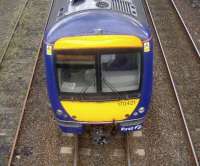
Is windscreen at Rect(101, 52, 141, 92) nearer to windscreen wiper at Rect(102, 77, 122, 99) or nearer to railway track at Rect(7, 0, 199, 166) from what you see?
windscreen wiper at Rect(102, 77, 122, 99)

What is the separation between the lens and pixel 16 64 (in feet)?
41.9

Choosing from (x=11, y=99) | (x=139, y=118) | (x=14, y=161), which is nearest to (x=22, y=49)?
(x=11, y=99)

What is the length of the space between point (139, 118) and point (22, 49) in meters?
6.12

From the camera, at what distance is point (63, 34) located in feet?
26.4

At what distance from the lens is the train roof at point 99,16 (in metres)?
8.10

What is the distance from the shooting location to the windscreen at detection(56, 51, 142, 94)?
26.2 ft

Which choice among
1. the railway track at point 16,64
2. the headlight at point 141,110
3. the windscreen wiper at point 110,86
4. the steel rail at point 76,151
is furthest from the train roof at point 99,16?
the railway track at point 16,64

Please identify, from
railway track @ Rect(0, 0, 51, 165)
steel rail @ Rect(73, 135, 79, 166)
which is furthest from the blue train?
railway track @ Rect(0, 0, 51, 165)

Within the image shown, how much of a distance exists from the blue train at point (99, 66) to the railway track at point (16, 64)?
2.01m

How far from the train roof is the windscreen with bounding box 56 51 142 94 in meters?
0.48

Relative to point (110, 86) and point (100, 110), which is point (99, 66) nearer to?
point (110, 86)

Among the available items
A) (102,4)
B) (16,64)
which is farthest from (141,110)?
(16,64)

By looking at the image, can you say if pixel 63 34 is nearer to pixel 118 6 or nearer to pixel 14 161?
pixel 118 6

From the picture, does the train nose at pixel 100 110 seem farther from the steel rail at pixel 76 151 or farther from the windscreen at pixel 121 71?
the steel rail at pixel 76 151
